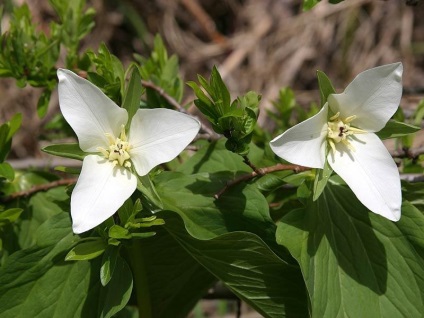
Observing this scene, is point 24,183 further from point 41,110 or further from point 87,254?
point 87,254

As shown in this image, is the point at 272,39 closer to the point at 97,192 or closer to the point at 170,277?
the point at 170,277

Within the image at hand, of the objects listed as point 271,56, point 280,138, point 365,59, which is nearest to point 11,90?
point 271,56

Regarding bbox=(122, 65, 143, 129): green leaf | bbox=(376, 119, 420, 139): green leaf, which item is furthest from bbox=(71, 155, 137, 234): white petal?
bbox=(376, 119, 420, 139): green leaf

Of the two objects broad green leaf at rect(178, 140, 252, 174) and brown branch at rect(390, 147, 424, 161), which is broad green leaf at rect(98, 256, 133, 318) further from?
brown branch at rect(390, 147, 424, 161)

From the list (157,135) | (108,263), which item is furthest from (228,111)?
(108,263)

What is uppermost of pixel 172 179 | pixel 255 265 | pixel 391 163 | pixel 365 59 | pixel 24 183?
pixel 391 163
